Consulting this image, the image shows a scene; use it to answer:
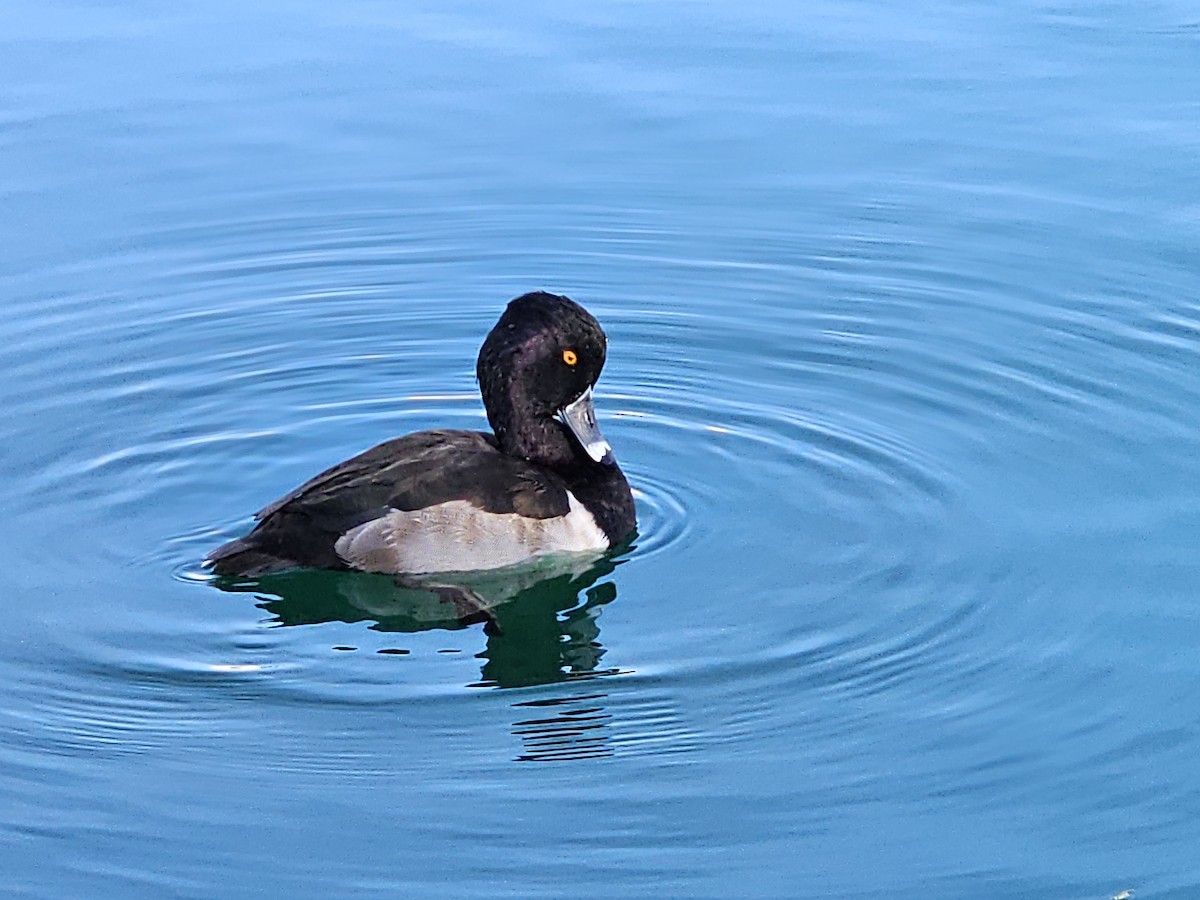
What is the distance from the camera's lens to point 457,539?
29.6ft

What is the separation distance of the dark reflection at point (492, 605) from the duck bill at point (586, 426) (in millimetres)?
587

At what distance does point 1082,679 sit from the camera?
7887mm

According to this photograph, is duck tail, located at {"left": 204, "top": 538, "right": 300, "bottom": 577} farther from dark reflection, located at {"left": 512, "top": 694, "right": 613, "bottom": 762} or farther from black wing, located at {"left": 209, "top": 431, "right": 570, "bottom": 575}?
dark reflection, located at {"left": 512, "top": 694, "right": 613, "bottom": 762}

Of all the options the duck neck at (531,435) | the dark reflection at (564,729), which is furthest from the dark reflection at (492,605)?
the duck neck at (531,435)

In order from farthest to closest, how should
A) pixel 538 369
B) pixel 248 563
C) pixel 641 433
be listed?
pixel 641 433, pixel 538 369, pixel 248 563

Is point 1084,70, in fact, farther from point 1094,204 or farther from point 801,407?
point 801,407

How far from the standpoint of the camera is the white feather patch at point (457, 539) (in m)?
8.95

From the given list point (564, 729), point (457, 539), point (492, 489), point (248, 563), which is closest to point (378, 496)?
point (457, 539)

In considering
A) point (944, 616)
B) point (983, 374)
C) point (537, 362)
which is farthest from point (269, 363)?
point (944, 616)

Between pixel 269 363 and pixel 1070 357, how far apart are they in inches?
170

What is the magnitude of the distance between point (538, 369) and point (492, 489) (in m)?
0.64

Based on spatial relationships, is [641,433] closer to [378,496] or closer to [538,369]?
[538,369]

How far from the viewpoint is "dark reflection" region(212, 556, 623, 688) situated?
327 inches

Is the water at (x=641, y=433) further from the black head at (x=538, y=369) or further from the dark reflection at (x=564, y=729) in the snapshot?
the black head at (x=538, y=369)
